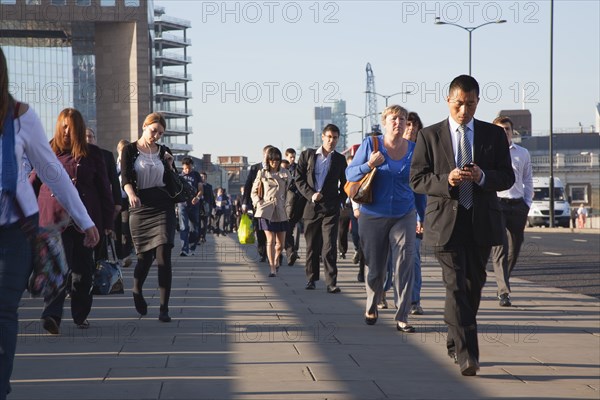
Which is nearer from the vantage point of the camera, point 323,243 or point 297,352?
point 297,352

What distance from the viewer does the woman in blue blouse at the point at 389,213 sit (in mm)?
9508

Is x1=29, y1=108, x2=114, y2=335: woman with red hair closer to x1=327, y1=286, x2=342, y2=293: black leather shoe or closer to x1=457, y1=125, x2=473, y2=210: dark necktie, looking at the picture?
x1=457, y1=125, x2=473, y2=210: dark necktie

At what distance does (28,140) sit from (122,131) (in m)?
81.2

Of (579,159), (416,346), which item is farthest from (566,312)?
(579,159)

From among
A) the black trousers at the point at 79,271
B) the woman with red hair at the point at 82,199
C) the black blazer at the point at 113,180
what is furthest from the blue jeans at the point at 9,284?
the black blazer at the point at 113,180

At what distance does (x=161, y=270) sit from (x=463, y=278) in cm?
366

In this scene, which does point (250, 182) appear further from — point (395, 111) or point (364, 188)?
point (395, 111)

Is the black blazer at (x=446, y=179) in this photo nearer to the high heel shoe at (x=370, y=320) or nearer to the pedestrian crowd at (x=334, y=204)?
the pedestrian crowd at (x=334, y=204)

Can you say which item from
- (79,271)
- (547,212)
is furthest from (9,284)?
(547,212)

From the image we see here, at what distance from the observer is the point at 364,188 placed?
9.66 metres

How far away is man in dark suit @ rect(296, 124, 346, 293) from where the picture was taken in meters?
13.3

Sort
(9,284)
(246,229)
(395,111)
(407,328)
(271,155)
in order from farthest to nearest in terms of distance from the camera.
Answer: (246,229), (271,155), (395,111), (407,328), (9,284)

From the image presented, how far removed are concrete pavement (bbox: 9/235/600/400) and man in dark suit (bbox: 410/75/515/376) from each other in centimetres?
46

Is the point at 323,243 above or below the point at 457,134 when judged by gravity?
below
